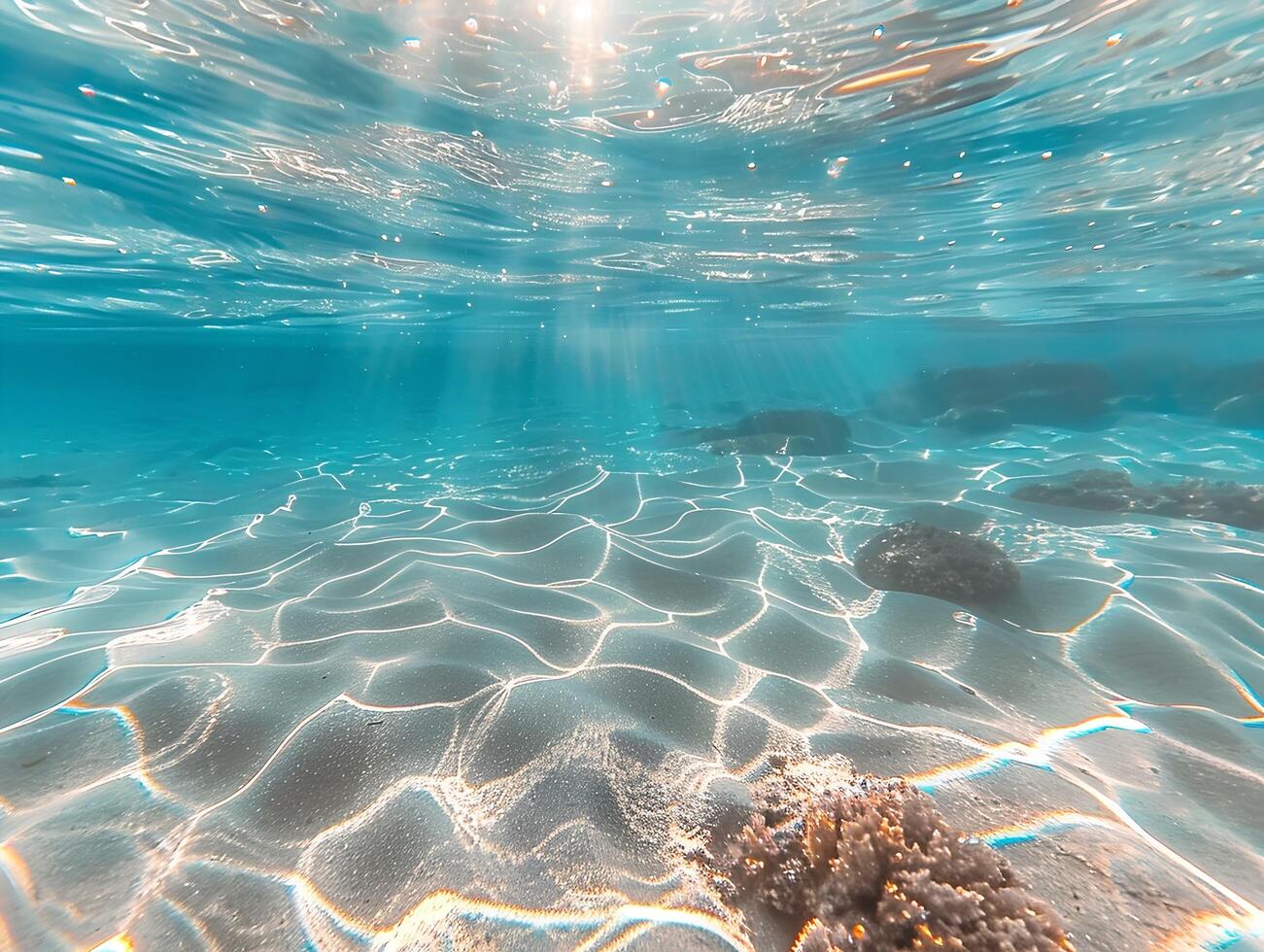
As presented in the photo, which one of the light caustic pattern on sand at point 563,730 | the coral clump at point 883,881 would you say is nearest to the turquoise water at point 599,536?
the light caustic pattern on sand at point 563,730

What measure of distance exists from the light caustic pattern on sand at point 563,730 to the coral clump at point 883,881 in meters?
0.32

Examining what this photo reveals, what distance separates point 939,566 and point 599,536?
497 cm

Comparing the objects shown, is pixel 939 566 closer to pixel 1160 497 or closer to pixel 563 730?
pixel 563 730

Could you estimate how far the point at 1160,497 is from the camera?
10.7 meters

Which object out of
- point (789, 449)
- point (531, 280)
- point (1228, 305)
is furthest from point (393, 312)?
point (1228, 305)

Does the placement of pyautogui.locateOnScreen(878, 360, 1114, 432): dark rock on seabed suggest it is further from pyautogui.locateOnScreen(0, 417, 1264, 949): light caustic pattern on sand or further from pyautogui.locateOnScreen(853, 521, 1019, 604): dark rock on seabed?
pyautogui.locateOnScreen(853, 521, 1019, 604): dark rock on seabed

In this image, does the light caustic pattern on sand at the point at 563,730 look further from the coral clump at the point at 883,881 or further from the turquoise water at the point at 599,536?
the coral clump at the point at 883,881

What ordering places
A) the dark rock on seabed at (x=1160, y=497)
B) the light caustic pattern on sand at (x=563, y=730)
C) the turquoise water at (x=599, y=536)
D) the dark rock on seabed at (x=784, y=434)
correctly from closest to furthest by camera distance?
the light caustic pattern on sand at (x=563, y=730) < the turquoise water at (x=599, y=536) < the dark rock on seabed at (x=1160, y=497) < the dark rock on seabed at (x=784, y=434)

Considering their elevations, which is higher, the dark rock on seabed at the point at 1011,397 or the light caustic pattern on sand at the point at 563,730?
the light caustic pattern on sand at the point at 563,730

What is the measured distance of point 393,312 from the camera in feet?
96.9

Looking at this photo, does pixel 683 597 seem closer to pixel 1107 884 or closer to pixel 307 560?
pixel 1107 884

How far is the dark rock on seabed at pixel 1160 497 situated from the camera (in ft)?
32.0

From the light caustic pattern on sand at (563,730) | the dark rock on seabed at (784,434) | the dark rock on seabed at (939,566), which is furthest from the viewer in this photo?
the dark rock on seabed at (784,434)

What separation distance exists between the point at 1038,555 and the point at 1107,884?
6455 mm
